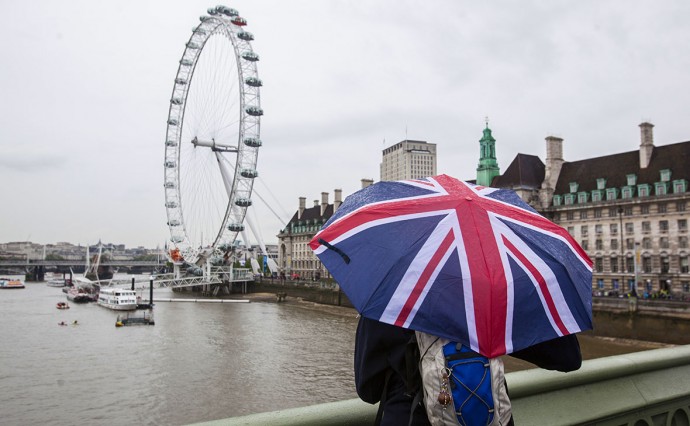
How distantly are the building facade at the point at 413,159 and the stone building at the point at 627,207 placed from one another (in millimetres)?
80670

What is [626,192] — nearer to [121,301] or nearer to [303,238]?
[121,301]

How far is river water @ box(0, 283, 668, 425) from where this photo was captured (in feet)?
52.9

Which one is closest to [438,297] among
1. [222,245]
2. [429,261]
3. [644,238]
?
[429,261]

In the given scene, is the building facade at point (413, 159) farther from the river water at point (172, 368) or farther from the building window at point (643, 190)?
the river water at point (172, 368)

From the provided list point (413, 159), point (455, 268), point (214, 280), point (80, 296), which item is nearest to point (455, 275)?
point (455, 268)

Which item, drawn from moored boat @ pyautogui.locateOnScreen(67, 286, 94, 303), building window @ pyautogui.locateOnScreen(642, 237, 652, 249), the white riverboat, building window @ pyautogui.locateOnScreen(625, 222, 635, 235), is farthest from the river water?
moored boat @ pyautogui.locateOnScreen(67, 286, 94, 303)

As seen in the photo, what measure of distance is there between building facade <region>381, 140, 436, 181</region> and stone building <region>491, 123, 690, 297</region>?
265 ft

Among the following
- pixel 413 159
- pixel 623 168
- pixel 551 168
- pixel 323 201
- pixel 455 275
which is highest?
pixel 413 159

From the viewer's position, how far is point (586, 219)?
4653 cm

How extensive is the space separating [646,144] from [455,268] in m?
49.5

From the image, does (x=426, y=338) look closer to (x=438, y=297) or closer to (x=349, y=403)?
(x=438, y=297)

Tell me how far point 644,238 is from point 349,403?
4565 cm

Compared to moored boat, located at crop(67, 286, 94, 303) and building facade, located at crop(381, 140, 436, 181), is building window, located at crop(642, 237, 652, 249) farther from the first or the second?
building facade, located at crop(381, 140, 436, 181)

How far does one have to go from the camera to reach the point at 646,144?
44.4 meters
